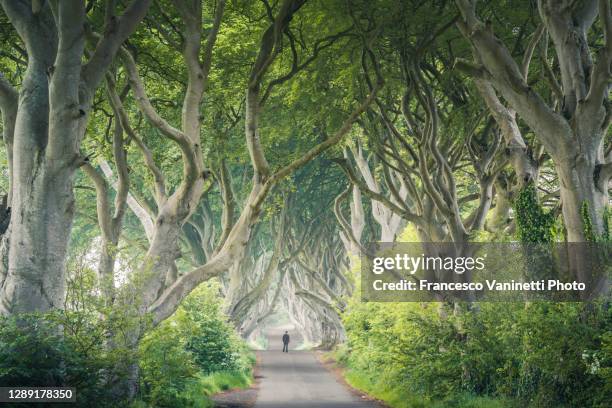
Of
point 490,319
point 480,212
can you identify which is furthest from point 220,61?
point 490,319

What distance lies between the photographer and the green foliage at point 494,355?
32.1 ft

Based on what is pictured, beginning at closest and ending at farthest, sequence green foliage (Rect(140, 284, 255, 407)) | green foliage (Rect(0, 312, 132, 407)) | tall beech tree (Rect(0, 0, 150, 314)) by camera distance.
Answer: green foliage (Rect(0, 312, 132, 407)) < tall beech tree (Rect(0, 0, 150, 314)) < green foliage (Rect(140, 284, 255, 407))

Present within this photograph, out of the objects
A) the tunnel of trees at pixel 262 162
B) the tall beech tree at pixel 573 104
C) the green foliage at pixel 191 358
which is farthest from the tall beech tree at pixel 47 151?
the tall beech tree at pixel 573 104

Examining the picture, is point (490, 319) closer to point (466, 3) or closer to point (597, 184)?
point (597, 184)

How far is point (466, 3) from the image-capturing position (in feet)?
38.8

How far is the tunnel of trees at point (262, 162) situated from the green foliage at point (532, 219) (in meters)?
0.03

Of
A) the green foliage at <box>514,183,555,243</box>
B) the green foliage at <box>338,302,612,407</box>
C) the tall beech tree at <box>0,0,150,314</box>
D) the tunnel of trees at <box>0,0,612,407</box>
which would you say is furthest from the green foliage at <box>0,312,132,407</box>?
the green foliage at <box>514,183,555,243</box>

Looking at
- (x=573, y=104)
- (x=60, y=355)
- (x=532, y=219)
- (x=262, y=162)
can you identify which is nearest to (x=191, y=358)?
(x=262, y=162)

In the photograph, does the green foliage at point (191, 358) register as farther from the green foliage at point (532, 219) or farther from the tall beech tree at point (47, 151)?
the green foliage at point (532, 219)

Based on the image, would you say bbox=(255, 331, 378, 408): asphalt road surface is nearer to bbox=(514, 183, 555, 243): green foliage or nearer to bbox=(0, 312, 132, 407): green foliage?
bbox=(514, 183, 555, 243): green foliage

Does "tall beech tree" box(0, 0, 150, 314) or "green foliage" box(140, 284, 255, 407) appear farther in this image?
"green foliage" box(140, 284, 255, 407)

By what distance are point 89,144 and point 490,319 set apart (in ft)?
39.7

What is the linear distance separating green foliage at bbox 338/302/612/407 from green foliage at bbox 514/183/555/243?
1.32 metres

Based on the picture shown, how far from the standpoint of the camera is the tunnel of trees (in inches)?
376
